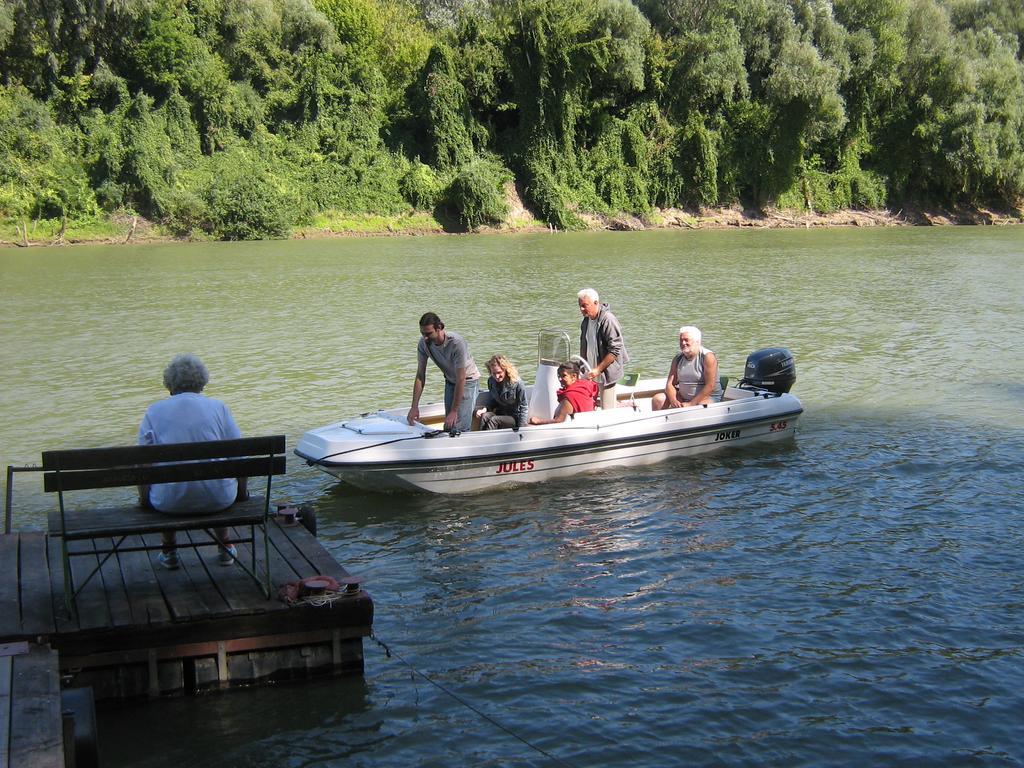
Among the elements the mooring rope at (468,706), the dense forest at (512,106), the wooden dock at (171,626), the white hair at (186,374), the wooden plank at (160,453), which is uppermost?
the dense forest at (512,106)

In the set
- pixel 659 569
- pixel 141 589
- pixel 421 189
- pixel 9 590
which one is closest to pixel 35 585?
pixel 9 590

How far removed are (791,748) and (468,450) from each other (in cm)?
499

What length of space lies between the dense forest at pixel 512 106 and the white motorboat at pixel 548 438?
44.1 meters

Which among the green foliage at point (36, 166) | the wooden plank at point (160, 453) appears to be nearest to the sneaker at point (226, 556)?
the wooden plank at point (160, 453)

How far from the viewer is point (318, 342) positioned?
2042 cm

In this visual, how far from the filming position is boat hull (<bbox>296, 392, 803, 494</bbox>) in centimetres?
1000

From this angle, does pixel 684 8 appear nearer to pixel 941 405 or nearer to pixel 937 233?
pixel 937 233

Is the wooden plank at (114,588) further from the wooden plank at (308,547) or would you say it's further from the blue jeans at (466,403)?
the blue jeans at (466,403)

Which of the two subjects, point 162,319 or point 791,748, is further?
point 162,319

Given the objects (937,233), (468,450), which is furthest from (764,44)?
(468,450)

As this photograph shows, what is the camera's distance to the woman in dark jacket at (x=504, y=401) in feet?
35.2

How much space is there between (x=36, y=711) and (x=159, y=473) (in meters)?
1.54

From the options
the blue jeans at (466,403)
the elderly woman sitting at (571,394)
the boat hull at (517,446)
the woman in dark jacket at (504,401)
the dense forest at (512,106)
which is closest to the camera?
the boat hull at (517,446)

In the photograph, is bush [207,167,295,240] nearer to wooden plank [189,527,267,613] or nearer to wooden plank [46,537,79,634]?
wooden plank [46,537,79,634]
